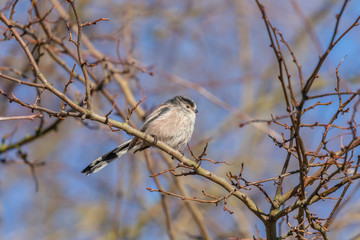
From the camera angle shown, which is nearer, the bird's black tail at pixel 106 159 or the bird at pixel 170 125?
the bird's black tail at pixel 106 159

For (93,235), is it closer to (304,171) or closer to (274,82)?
(274,82)

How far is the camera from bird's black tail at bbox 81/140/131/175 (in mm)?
3864

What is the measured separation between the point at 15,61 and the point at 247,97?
4.11 meters

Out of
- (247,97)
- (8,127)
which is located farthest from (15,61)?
(247,97)

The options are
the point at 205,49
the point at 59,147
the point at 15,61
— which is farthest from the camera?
the point at 59,147

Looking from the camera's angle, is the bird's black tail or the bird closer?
the bird's black tail

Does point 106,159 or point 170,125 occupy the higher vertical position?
point 170,125

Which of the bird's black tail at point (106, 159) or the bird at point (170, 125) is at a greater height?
the bird at point (170, 125)

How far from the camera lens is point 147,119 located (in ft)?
15.7

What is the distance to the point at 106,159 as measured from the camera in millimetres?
4141

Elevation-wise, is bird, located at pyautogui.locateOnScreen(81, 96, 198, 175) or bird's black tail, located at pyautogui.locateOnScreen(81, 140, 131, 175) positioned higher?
bird, located at pyautogui.locateOnScreen(81, 96, 198, 175)

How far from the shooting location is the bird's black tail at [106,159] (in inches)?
152

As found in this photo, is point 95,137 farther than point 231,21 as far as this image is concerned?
No

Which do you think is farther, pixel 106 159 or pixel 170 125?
pixel 170 125
